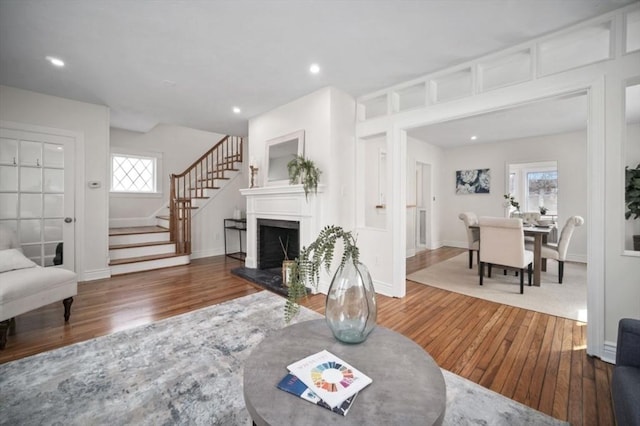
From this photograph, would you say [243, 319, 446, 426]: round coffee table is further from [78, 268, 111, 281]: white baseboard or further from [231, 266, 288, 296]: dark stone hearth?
[78, 268, 111, 281]: white baseboard

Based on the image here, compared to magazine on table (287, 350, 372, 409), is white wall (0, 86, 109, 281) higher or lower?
higher

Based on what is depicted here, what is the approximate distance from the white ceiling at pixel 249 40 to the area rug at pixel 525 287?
2.72 meters

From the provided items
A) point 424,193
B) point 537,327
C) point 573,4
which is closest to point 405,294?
point 537,327

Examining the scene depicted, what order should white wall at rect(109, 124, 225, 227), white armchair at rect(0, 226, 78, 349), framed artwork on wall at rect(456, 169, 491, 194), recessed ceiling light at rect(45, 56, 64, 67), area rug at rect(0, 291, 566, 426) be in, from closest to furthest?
1. area rug at rect(0, 291, 566, 426)
2. white armchair at rect(0, 226, 78, 349)
3. recessed ceiling light at rect(45, 56, 64, 67)
4. white wall at rect(109, 124, 225, 227)
5. framed artwork on wall at rect(456, 169, 491, 194)

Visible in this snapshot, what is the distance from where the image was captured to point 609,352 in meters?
1.95

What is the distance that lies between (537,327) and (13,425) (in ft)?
12.4

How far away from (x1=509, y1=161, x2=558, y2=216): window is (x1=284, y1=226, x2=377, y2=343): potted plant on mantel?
6276 millimetres

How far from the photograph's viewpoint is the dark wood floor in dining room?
1.65m

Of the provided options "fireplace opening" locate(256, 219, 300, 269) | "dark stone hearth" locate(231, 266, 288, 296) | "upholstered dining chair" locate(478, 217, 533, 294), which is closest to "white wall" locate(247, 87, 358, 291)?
"dark stone hearth" locate(231, 266, 288, 296)

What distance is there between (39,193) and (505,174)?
329 inches

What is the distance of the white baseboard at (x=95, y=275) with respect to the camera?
3854mm

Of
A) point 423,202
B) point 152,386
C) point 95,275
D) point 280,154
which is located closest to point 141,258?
point 95,275

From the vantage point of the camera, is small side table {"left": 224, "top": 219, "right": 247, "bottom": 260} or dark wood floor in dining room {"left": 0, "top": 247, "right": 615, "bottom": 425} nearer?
dark wood floor in dining room {"left": 0, "top": 247, "right": 615, "bottom": 425}

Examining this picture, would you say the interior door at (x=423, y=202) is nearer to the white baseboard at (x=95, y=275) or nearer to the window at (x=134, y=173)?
the white baseboard at (x=95, y=275)
